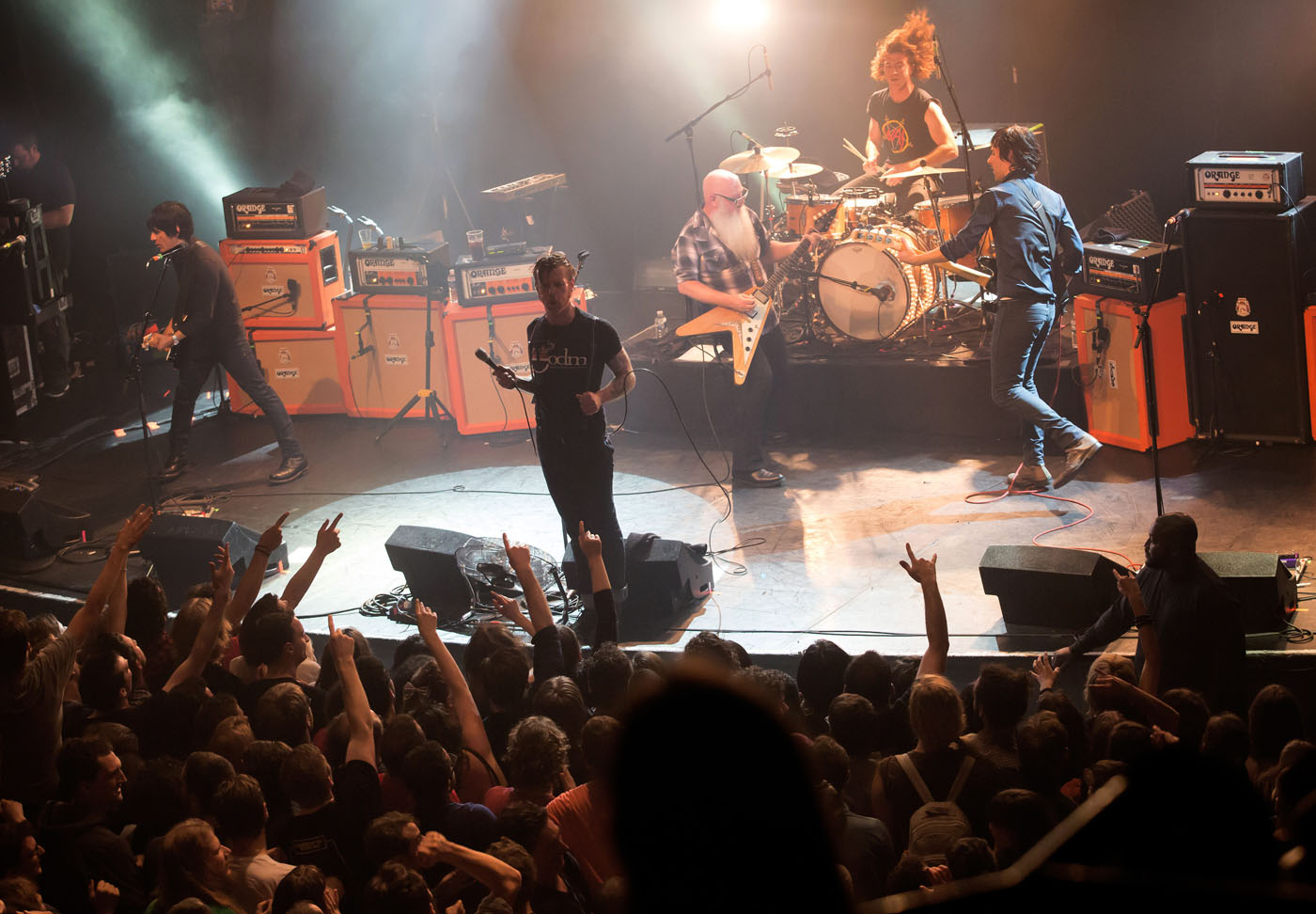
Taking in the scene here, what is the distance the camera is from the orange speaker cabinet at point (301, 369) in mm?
10539

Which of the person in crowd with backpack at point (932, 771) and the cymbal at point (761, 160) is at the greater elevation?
the cymbal at point (761, 160)

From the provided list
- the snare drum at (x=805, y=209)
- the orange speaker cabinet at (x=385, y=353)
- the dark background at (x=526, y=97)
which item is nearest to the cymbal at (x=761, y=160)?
the snare drum at (x=805, y=209)

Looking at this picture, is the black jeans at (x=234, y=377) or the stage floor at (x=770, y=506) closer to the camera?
the stage floor at (x=770, y=506)

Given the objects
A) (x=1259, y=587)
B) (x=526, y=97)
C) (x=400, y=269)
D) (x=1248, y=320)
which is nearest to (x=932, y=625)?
(x=1259, y=587)

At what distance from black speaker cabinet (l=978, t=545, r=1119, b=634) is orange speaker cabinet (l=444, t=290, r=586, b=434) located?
468 centimetres

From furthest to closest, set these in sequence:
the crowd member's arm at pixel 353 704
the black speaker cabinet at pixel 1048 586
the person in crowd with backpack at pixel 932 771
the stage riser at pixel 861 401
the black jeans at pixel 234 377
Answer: the black jeans at pixel 234 377, the stage riser at pixel 861 401, the black speaker cabinet at pixel 1048 586, the crowd member's arm at pixel 353 704, the person in crowd with backpack at pixel 932 771

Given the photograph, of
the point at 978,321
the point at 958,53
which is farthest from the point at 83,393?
the point at 958,53

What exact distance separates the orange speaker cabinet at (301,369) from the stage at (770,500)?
5.8 inches

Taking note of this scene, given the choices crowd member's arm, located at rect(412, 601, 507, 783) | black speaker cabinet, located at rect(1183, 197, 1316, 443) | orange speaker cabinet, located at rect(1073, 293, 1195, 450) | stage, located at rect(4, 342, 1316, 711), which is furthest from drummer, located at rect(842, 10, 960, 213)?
crowd member's arm, located at rect(412, 601, 507, 783)

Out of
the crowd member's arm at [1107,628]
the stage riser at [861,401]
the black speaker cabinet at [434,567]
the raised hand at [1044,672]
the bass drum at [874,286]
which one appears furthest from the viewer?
the bass drum at [874,286]

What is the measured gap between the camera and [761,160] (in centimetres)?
934

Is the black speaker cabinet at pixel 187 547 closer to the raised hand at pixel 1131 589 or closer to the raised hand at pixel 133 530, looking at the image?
the raised hand at pixel 133 530

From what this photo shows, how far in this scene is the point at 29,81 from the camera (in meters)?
12.1

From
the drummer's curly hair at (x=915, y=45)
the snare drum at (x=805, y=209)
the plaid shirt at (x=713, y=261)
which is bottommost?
the plaid shirt at (x=713, y=261)
